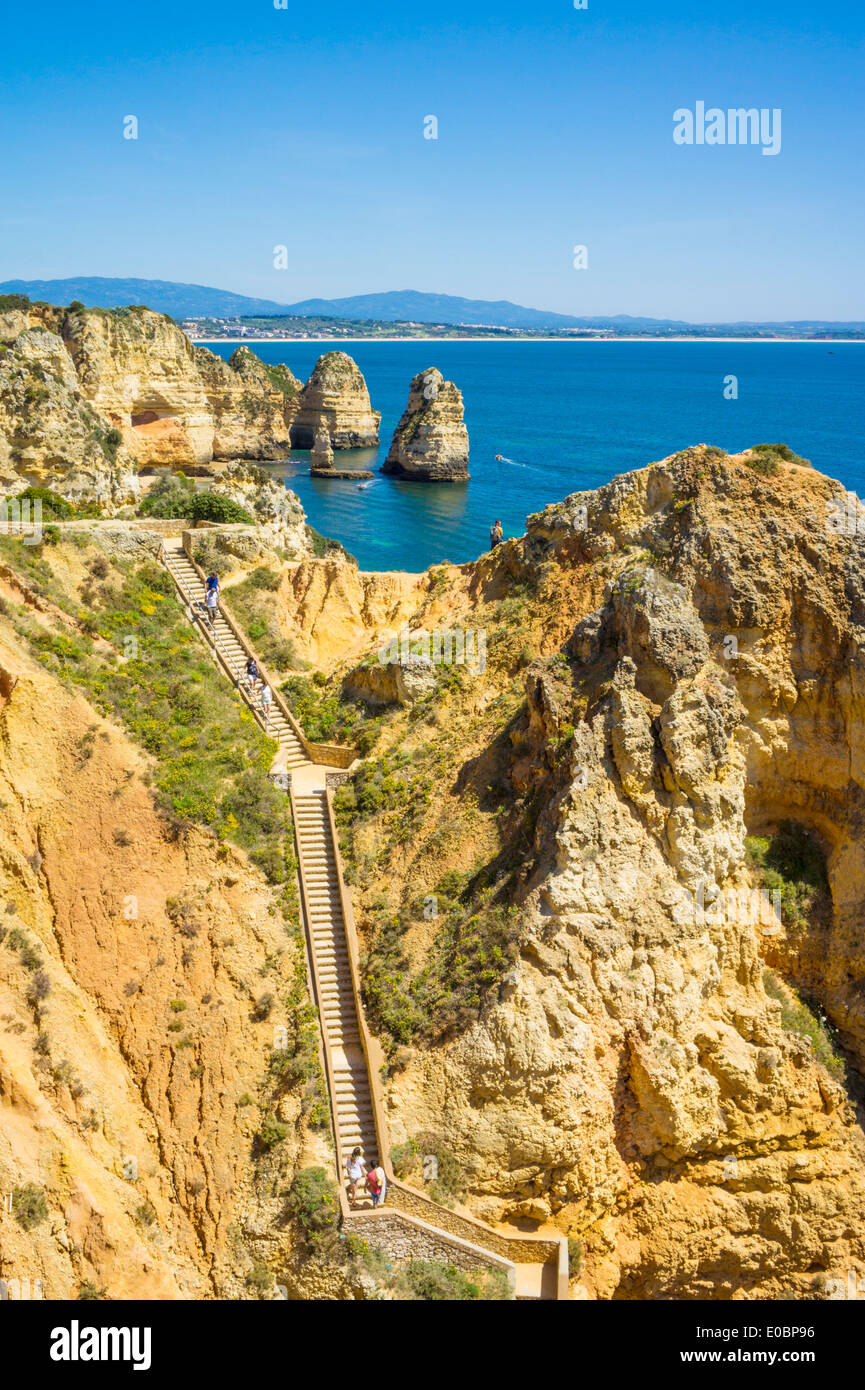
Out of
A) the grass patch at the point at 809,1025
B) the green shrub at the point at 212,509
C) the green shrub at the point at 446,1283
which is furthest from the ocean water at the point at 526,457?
the green shrub at the point at 446,1283

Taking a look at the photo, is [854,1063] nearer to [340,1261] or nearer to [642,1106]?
[642,1106]

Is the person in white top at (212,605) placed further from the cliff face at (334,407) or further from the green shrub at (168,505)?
the cliff face at (334,407)

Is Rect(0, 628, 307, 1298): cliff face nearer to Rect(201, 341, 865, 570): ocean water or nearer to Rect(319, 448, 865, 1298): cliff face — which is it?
Rect(319, 448, 865, 1298): cliff face

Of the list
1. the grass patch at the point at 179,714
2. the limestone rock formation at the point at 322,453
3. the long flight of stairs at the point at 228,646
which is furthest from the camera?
the limestone rock formation at the point at 322,453

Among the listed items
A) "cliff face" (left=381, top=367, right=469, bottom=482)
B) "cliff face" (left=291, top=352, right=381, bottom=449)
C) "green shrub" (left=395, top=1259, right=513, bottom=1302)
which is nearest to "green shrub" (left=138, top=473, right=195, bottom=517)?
"green shrub" (left=395, top=1259, right=513, bottom=1302)

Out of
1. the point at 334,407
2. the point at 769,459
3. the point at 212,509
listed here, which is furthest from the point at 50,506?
the point at 334,407

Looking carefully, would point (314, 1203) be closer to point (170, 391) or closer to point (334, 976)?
point (334, 976)

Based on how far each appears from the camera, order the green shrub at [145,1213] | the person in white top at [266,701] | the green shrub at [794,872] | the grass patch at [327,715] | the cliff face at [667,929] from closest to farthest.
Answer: the cliff face at [667,929], the green shrub at [145,1213], the green shrub at [794,872], the grass patch at [327,715], the person in white top at [266,701]
